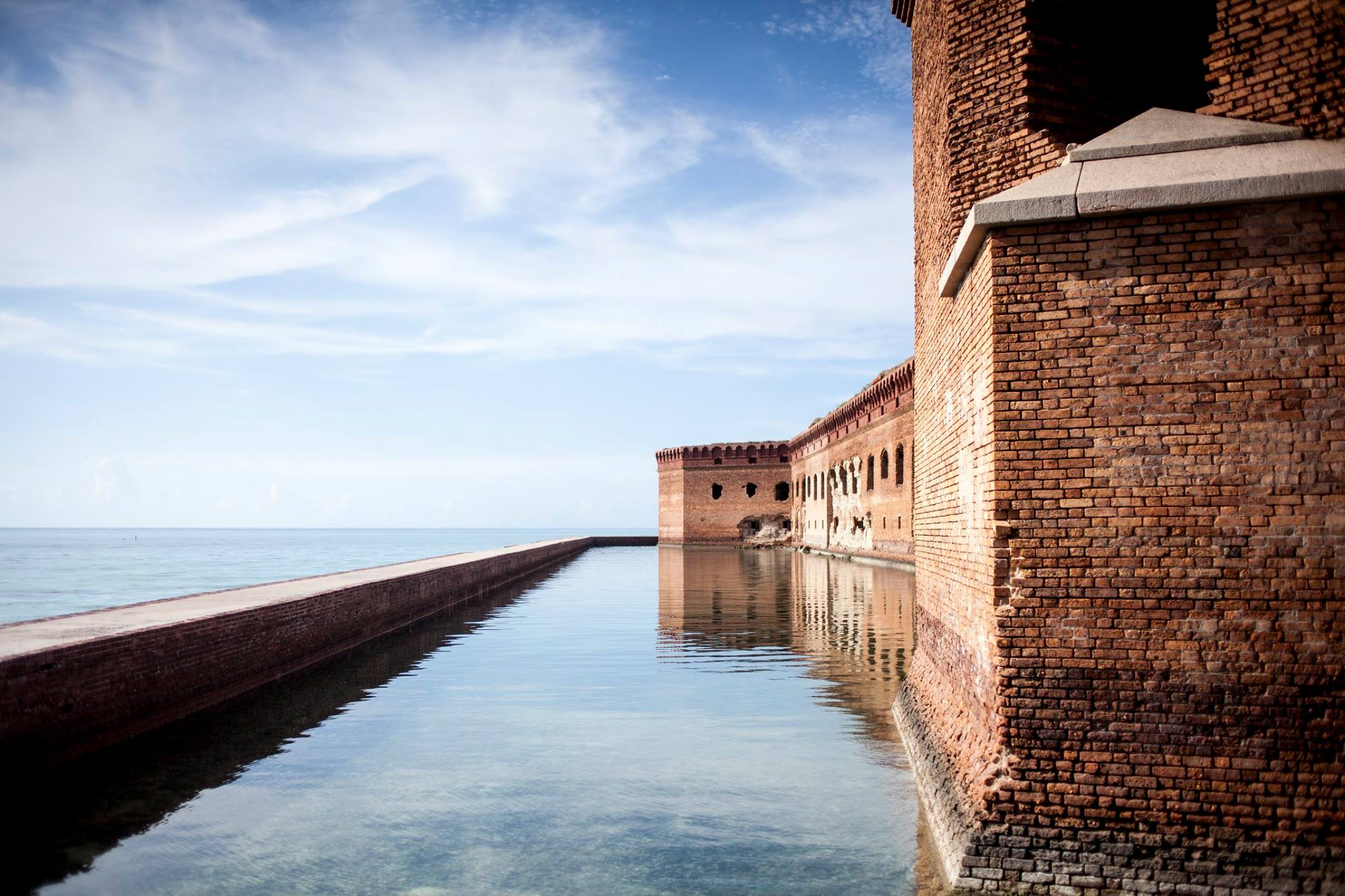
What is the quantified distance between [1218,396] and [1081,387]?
1.71 ft

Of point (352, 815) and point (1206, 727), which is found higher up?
point (1206, 727)

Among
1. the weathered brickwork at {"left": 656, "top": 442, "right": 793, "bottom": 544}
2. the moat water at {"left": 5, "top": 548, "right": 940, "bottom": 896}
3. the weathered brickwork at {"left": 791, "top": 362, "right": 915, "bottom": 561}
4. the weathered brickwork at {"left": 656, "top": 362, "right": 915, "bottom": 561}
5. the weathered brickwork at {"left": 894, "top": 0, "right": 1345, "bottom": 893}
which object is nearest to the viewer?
the weathered brickwork at {"left": 894, "top": 0, "right": 1345, "bottom": 893}

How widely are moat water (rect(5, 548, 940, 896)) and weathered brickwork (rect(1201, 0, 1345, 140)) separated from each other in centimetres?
380

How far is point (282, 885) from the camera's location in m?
4.34

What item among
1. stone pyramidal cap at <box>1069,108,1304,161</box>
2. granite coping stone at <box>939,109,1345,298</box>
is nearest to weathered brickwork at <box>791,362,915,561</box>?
stone pyramidal cap at <box>1069,108,1304,161</box>

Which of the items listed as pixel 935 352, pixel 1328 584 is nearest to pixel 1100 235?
pixel 1328 584

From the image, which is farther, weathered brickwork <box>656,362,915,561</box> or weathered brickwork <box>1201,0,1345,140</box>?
weathered brickwork <box>656,362,915,561</box>

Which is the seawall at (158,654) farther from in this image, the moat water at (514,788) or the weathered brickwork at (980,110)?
the weathered brickwork at (980,110)

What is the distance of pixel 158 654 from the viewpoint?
698cm

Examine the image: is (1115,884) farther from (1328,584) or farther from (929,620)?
(929,620)

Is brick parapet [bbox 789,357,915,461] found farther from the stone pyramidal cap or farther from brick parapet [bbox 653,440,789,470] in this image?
the stone pyramidal cap

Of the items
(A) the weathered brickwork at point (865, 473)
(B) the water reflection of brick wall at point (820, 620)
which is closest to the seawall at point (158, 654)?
(B) the water reflection of brick wall at point (820, 620)

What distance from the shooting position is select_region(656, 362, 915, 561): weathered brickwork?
25766 millimetres

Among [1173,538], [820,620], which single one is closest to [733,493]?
[820,620]
